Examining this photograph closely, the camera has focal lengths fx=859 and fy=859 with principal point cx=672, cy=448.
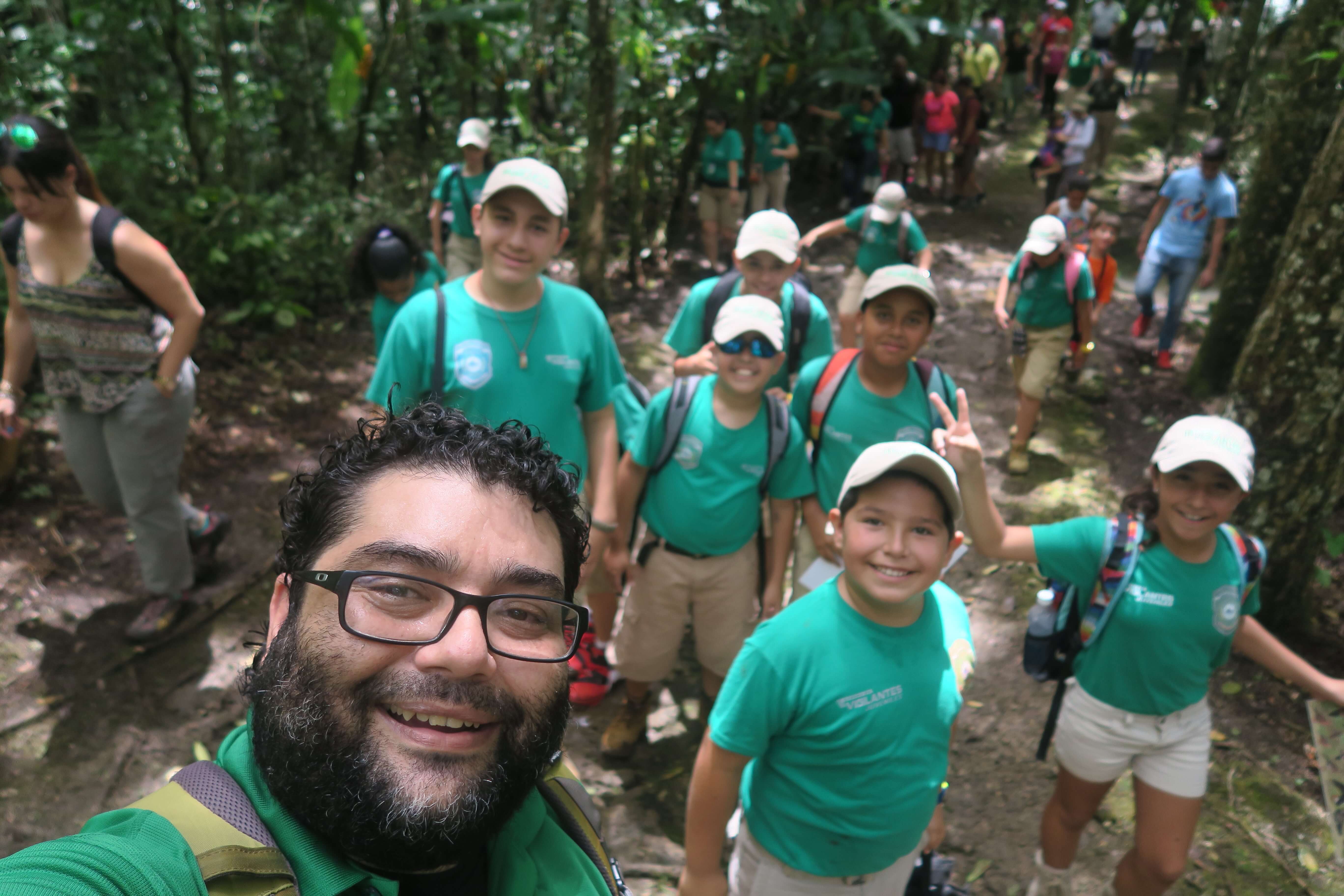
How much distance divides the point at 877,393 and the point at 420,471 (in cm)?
274

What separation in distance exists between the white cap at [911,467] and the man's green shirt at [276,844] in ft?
4.28

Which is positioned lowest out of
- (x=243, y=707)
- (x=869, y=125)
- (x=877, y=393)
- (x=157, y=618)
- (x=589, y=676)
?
(x=243, y=707)

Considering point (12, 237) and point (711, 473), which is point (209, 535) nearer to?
point (12, 237)

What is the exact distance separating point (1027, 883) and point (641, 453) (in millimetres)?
2444

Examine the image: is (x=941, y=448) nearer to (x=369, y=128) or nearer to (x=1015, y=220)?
(x=369, y=128)

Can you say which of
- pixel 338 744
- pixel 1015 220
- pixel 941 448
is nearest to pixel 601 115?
pixel 941 448

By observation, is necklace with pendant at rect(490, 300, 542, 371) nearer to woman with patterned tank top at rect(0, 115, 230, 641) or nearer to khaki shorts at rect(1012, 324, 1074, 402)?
woman with patterned tank top at rect(0, 115, 230, 641)

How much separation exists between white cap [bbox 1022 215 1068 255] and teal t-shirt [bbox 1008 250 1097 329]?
7.4 inches

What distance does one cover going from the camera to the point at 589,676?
4402mm

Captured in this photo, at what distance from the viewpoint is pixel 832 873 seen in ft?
7.95

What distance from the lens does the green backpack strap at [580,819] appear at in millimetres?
1441

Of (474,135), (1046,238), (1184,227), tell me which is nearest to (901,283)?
(1046,238)

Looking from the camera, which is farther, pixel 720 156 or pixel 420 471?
pixel 720 156

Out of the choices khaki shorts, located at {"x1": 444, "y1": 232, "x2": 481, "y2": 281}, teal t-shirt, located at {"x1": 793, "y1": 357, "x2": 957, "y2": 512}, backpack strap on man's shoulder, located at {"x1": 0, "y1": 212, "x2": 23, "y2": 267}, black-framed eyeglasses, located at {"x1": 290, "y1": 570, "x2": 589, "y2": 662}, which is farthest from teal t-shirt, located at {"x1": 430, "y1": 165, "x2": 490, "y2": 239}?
black-framed eyeglasses, located at {"x1": 290, "y1": 570, "x2": 589, "y2": 662}
